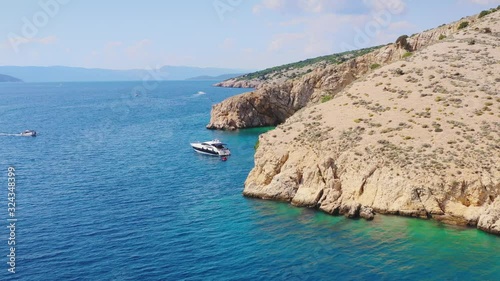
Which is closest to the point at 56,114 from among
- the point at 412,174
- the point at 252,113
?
the point at 252,113

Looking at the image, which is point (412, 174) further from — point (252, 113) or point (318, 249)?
point (252, 113)

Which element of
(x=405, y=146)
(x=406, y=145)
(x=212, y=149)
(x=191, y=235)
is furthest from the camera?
(x=212, y=149)

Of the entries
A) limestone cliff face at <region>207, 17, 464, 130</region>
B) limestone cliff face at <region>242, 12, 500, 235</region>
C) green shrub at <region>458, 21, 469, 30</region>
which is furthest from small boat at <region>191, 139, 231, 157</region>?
green shrub at <region>458, 21, 469, 30</region>

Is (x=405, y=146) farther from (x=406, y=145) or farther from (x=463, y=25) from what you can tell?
(x=463, y=25)

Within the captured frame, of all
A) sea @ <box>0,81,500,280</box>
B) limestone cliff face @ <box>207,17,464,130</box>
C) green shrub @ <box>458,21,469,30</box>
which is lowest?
sea @ <box>0,81,500,280</box>

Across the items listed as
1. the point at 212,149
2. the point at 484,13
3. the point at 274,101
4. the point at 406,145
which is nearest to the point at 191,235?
the point at 406,145

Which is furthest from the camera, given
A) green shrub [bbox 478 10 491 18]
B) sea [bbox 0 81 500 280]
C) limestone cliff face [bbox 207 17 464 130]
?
limestone cliff face [bbox 207 17 464 130]

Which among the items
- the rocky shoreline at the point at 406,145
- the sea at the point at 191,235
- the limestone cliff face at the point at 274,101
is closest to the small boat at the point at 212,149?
the sea at the point at 191,235

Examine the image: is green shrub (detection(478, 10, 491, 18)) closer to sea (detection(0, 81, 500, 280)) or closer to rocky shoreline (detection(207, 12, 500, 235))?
rocky shoreline (detection(207, 12, 500, 235))

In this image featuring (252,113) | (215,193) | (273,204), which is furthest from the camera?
(252,113)
